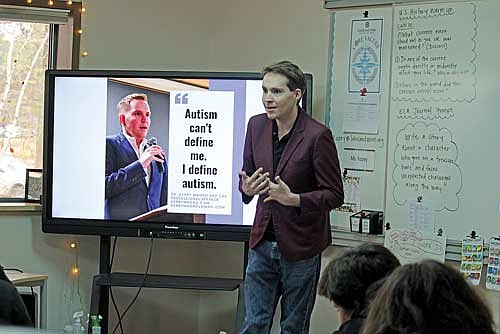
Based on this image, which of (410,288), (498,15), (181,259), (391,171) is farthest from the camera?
(181,259)

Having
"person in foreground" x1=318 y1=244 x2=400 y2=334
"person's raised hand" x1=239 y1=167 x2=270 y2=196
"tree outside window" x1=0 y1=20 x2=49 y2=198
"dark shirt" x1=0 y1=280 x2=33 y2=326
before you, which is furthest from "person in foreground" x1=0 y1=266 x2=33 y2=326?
"tree outside window" x1=0 y1=20 x2=49 y2=198

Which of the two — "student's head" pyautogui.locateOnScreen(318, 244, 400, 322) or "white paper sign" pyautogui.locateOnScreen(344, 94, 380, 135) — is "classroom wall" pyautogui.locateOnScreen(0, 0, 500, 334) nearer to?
"white paper sign" pyautogui.locateOnScreen(344, 94, 380, 135)

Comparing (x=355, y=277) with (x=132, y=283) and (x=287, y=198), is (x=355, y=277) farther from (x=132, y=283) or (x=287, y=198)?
(x=132, y=283)

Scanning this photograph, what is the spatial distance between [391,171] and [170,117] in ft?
3.68

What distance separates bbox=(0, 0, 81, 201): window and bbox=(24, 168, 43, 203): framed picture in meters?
0.05

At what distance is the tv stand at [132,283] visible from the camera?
4.58 meters

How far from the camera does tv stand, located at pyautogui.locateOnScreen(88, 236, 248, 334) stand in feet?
15.0

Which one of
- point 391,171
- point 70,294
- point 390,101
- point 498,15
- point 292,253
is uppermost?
point 498,15

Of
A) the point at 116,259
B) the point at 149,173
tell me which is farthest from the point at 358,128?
the point at 116,259

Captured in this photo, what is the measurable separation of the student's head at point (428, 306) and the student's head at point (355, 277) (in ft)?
2.11

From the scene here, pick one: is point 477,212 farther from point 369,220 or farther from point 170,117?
point 170,117

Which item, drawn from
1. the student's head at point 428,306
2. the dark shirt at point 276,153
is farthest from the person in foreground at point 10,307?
the dark shirt at point 276,153

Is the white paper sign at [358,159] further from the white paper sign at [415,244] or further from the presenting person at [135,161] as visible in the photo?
the presenting person at [135,161]

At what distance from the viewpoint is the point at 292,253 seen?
144 inches
